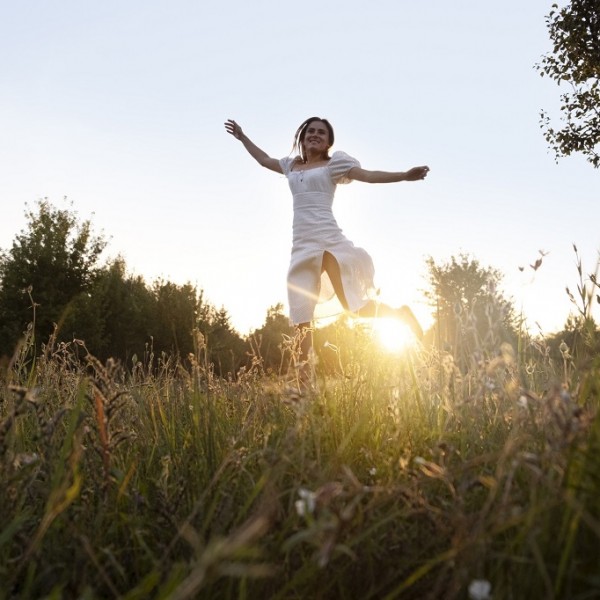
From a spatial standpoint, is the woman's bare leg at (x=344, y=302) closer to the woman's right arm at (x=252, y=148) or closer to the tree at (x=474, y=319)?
the woman's right arm at (x=252, y=148)

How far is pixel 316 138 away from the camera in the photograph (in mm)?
7230

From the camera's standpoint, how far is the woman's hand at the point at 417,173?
550cm

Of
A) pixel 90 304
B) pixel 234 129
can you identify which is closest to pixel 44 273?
pixel 90 304

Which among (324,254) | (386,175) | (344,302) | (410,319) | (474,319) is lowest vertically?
(474,319)

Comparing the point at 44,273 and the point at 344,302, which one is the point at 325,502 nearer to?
the point at 344,302

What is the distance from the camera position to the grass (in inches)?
44.2

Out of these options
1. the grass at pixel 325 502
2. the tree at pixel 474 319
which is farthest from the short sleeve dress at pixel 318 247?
the grass at pixel 325 502

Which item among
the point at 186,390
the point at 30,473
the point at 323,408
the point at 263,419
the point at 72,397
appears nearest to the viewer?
the point at 30,473

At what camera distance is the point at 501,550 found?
57.3 inches

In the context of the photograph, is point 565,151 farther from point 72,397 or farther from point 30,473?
point 30,473

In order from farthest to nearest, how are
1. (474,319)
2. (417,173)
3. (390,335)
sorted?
(417,173), (390,335), (474,319)

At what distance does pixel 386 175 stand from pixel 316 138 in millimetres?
1271

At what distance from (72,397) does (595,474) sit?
2967 millimetres

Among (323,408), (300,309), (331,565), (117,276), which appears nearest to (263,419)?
(323,408)
